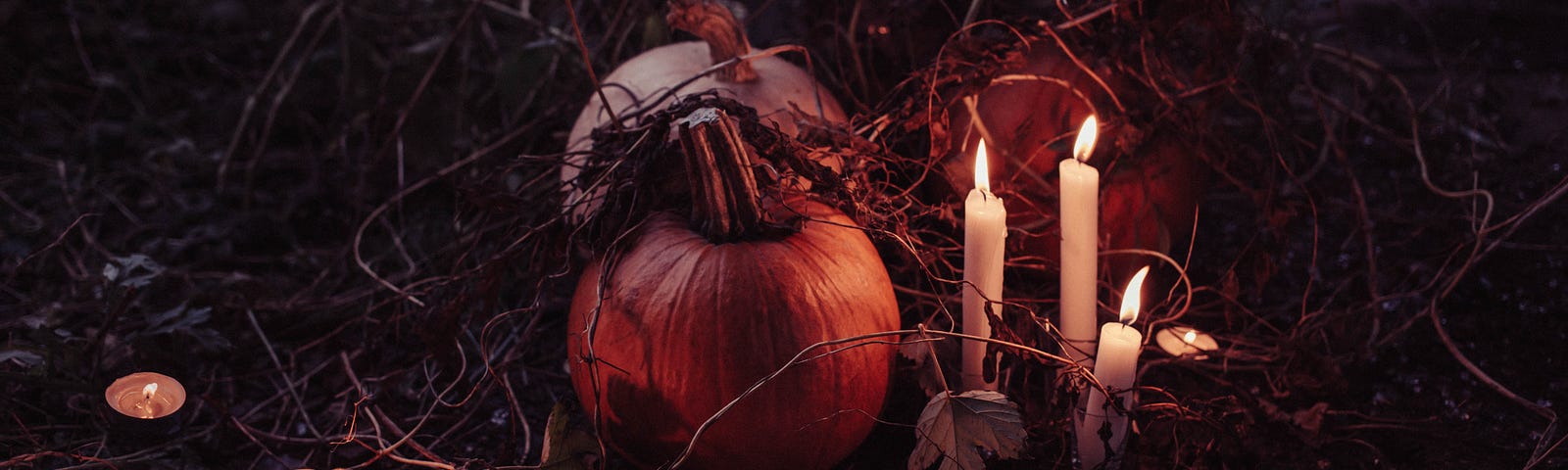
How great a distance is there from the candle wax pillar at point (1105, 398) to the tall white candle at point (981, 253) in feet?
0.43

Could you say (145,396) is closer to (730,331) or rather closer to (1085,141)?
(730,331)

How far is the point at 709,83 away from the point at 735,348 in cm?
58

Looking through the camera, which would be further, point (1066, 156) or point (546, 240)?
point (1066, 156)

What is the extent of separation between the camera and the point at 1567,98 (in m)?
2.24

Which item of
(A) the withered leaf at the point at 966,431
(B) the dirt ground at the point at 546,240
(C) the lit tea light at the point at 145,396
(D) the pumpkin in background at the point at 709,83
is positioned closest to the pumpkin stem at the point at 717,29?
(D) the pumpkin in background at the point at 709,83

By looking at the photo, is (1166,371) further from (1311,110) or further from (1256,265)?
(1311,110)

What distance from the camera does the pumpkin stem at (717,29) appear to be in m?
1.53

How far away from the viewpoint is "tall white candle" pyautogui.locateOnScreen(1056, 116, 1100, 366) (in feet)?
4.12

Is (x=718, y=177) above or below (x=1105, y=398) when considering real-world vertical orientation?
above

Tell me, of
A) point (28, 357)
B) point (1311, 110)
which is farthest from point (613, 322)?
point (1311, 110)

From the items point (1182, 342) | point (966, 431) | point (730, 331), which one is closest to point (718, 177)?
point (730, 331)

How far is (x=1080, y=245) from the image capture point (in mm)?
1286

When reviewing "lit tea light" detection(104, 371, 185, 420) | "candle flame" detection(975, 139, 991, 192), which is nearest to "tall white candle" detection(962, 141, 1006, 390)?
"candle flame" detection(975, 139, 991, 192)

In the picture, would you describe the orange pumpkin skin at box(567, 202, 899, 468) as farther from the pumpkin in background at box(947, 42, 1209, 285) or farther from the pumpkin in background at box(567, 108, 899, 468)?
the pumpkin in background at box(947, 42, 1209, 285)
